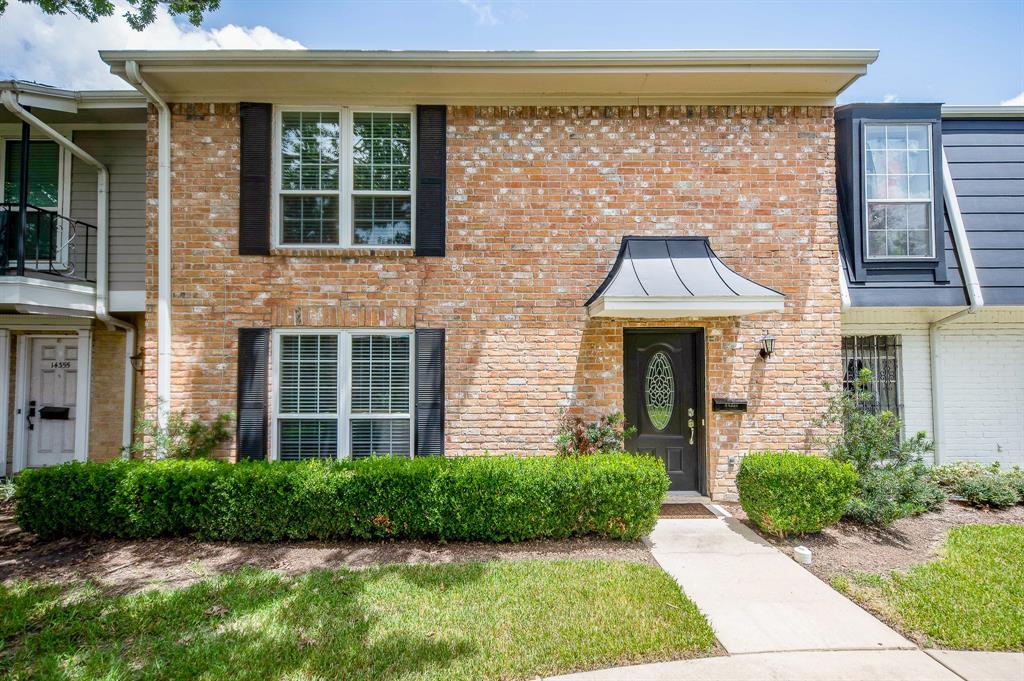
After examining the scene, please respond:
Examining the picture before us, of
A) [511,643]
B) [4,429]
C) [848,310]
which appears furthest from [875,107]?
[4,429]

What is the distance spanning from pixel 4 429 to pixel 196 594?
670 cm

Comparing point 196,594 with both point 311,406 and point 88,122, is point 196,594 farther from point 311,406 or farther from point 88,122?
point 88,122

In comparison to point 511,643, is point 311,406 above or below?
above

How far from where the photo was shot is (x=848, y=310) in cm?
692

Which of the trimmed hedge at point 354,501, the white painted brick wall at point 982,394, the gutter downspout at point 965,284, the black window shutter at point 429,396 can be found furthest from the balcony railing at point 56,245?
the white painted brick wall at point 982,394

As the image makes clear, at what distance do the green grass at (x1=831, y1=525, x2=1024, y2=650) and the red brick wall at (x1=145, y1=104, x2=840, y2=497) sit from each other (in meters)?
2.00

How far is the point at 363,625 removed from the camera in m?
3.52

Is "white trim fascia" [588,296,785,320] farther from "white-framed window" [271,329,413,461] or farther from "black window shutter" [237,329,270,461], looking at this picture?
"black window shutter" [237,329,270,461]

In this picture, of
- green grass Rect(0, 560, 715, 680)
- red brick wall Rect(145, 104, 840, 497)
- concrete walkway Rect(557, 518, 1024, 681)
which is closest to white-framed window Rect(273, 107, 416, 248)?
red brick wall Rect(145, 104, 840, 497)

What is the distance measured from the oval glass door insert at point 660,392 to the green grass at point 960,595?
2669mm

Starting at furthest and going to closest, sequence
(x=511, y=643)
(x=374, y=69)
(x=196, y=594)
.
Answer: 1. (x=374, y=69)
2. (x=196, y=594)
3. (x=511, y=643)

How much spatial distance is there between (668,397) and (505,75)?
4.77 metres

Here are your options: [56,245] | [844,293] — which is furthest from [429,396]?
[56,245]

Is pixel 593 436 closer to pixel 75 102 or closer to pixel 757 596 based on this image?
pixel 757 596
